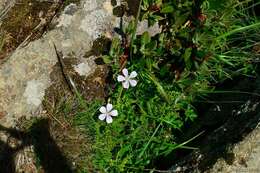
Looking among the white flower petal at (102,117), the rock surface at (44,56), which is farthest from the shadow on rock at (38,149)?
the white flower petal at (102,117)

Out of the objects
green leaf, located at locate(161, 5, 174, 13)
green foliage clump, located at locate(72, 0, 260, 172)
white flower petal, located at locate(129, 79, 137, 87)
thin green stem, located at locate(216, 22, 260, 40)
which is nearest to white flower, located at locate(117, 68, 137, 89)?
white flower petal, located at locate(129, 79, 137, 87)

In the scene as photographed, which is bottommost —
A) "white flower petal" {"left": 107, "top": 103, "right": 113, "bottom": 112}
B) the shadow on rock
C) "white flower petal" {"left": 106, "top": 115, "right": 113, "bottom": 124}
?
the shadow on rock

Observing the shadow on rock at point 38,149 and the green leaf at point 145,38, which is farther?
the green leaf at point 145,38

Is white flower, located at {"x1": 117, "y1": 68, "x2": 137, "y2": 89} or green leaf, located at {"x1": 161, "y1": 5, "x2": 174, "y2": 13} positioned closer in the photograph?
white flower, located at {"x1": 117, "y1": 68, "x2": 137, "y2": 89}

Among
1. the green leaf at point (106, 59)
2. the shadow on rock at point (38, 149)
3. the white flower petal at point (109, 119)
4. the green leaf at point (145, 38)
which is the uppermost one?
the green leaf at point (145, 38)

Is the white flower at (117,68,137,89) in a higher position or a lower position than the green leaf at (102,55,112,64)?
lower

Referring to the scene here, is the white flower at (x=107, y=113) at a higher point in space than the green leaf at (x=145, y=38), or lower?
lower

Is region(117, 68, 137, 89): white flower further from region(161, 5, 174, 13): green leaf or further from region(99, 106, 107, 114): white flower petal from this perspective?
region(161, 5, 174, 13): green leaf

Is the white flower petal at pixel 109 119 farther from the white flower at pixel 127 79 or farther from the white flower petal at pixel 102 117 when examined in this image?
the white flower at pixel 127 79
